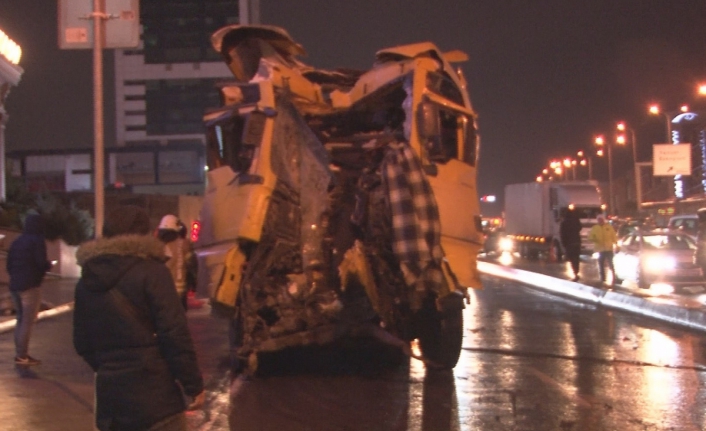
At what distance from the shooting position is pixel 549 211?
119 ft

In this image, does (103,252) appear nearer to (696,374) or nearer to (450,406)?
(450,406)

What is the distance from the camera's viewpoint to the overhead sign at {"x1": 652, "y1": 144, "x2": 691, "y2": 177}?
36406 millimetres

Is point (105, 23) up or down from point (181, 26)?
down

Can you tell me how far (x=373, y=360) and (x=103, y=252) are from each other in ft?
22.2

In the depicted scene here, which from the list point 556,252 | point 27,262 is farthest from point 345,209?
point 556,252

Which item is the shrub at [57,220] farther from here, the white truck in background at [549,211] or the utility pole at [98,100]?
the white truck in background at [549,211]

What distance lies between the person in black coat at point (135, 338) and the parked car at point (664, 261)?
1794cm

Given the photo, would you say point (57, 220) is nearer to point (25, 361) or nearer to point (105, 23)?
point (25, 361)

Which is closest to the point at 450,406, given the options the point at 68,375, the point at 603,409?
the point at 603,409

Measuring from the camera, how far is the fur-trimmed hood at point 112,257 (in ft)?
13.6

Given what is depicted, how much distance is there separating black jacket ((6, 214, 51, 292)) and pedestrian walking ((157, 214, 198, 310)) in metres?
1.40

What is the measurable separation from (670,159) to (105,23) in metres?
31.9

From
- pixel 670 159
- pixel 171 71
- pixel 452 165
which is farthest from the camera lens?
pixel 171 71

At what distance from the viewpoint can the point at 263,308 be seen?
8883 mm
